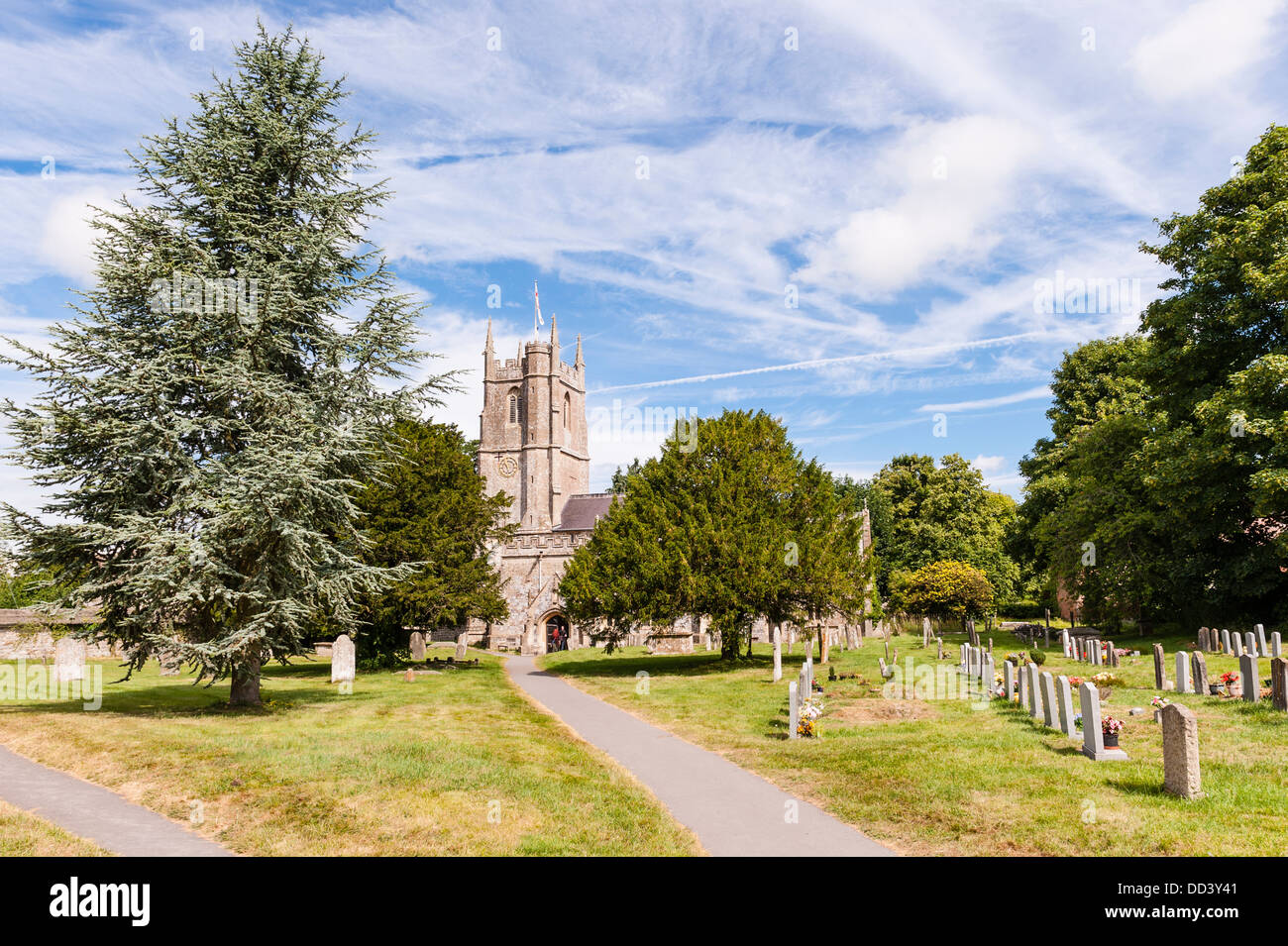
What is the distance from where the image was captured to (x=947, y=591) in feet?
153

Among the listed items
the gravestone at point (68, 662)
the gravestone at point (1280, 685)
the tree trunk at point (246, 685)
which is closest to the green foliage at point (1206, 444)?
the gravestone at point (1280, 685)

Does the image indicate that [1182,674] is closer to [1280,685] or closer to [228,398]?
[1280,685]

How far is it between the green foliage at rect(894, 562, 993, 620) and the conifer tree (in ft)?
124

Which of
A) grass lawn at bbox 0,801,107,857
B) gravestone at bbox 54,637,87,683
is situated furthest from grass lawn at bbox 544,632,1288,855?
gravestone at bbox 54,637,87,683

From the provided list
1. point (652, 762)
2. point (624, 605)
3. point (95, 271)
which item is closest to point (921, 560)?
point (624, 605)

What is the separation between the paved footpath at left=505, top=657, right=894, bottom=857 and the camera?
7867 mm

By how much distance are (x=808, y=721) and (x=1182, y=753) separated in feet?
20.9

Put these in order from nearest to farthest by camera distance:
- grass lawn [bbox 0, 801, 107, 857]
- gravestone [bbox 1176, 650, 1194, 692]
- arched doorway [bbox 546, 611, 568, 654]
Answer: grass lawn [bbox 0, 801, 107, 857]
gravestone [bbox 1176, 650, 1194, 692]
arched doorway [bbox 546, 611, 568, 654]

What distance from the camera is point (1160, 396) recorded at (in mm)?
27641

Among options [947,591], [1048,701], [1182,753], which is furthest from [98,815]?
[947,591]

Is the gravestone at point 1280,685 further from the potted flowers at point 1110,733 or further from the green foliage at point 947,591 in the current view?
the green foliage at point 947,591

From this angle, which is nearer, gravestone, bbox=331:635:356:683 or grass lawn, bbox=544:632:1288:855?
grass lawn, bbox=544:632:1288:855

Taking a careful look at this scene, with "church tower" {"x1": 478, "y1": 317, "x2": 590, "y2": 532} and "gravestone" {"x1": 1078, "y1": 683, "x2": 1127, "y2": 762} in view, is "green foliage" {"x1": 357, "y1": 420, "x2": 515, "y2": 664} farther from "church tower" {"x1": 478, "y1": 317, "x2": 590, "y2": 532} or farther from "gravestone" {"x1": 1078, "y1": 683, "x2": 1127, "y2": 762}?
"church tower" {"x1": 478, "y1": 317, "x2": 590, "y2": 532}

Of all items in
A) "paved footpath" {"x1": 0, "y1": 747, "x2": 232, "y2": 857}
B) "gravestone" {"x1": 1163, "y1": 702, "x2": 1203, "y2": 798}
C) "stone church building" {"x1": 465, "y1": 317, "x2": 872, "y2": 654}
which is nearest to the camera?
"paved footpath" {"x1": 0, "y1": 747, "x2": 232, "y2": 857}
